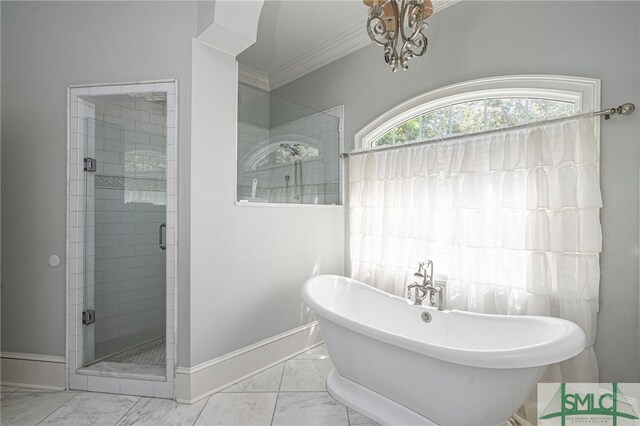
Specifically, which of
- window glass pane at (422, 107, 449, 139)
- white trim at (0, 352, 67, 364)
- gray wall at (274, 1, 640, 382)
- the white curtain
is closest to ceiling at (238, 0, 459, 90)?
gray wall at (274, 1, 640, 382)

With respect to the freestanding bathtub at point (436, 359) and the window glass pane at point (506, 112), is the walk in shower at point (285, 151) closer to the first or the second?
the freestanding bathtub at point (436, 359)

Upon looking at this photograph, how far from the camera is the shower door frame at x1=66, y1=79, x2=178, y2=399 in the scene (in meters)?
2.14

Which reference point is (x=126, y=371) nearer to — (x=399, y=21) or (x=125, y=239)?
(x=125, y=239)

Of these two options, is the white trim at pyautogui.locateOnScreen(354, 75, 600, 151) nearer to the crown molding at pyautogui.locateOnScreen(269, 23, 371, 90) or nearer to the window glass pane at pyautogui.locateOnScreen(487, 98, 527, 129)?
the window glass pane at pyautogui.locateOnScreen(487, 98, 527, 129)

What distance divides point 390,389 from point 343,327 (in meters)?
0.43

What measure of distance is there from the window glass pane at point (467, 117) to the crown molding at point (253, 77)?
2354 millimetres

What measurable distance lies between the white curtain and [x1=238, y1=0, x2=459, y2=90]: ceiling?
47.4 inches

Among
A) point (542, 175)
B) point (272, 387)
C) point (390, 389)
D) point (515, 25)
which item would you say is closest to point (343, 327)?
point (390, 389)

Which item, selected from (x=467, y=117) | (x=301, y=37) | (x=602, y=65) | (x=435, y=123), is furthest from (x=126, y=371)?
(x=602, y=65)

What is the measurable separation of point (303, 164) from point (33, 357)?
8.20ft

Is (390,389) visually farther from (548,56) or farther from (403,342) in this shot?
(548,56)

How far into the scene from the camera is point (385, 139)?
118 inches

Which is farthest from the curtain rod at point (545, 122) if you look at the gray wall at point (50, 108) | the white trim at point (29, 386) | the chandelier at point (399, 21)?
the white trim at point (29, 386)

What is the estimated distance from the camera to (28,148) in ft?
7.52
